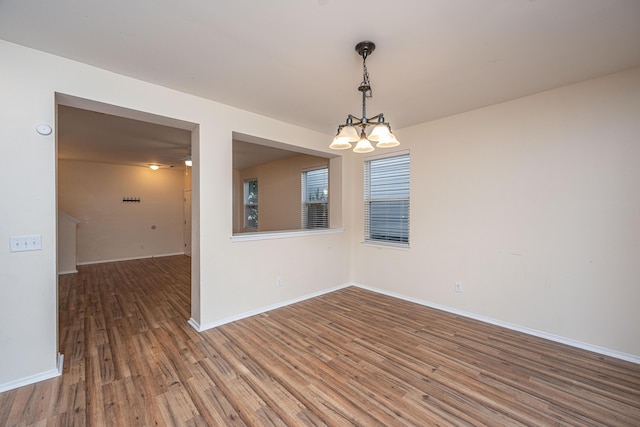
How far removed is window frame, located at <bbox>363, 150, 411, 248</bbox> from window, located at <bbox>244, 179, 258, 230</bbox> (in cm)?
389

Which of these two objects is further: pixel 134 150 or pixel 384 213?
pixel 134 150

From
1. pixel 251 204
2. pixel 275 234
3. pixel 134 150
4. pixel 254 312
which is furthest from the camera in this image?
pixel 251 204

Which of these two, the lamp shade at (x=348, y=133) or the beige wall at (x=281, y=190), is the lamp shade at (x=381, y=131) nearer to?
the lamp shade at (x=348, y=133)

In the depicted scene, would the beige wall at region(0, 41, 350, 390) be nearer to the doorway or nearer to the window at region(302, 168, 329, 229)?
the doorway

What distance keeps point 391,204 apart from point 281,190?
2.91 meters

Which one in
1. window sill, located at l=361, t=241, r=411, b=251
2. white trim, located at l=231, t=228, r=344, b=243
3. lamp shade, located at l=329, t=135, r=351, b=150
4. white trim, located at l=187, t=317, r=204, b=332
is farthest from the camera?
window sill, located at l=361, t=241, r=411, b=251

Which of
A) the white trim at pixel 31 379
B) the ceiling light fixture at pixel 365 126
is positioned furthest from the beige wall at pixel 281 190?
the white trim at pixel 31 379

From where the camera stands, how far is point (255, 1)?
157cm

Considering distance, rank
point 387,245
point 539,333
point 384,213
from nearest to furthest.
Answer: point 539,333, point 387,245, point 384,213

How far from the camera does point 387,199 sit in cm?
416

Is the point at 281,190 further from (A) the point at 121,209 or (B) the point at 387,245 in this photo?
(A) the point at 121,209

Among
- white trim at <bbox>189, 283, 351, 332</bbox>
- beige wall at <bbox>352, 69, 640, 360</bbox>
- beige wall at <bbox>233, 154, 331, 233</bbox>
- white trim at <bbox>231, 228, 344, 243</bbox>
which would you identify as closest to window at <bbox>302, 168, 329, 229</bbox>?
beige wall at <bbox>233, 154, 331, 233</bbox>

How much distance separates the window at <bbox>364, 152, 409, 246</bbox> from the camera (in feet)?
13.1

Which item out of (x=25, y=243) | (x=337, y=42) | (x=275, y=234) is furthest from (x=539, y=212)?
(x=25, y=243)
